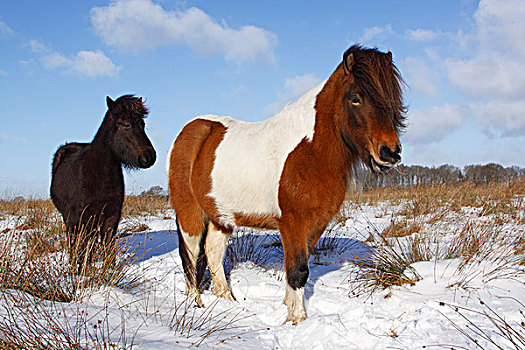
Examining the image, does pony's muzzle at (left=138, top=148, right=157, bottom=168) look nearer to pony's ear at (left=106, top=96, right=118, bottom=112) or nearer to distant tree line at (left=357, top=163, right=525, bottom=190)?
pony's ear at (left=106, top=96, right=118, bottom=112)

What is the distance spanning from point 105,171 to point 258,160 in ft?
8.01

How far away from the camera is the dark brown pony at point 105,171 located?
4777 mm

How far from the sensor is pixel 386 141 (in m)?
3.00

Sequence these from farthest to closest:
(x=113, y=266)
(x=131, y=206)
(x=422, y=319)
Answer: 1. (x=131, y=206)
2. (x=113, y=266)
3. (x=422, y=319)

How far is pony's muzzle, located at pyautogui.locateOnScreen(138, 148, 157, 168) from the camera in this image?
5102mm

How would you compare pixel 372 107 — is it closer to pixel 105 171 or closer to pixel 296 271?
pixel 296 271

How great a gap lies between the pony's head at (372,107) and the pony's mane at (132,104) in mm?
3158

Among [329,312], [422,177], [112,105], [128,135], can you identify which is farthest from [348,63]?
[422,177]

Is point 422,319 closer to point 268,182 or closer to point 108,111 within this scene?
point 268,182

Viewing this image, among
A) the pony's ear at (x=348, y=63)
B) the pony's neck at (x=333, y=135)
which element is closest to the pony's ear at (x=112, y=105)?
the pony's neck at (x=333, y=135)

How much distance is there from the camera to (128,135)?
511 centimetres

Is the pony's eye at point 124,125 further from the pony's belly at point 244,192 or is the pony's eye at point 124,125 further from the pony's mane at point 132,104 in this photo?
the pony's belly at point 244,192

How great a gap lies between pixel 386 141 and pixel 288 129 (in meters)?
1.03

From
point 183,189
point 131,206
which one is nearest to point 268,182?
point 183,189
